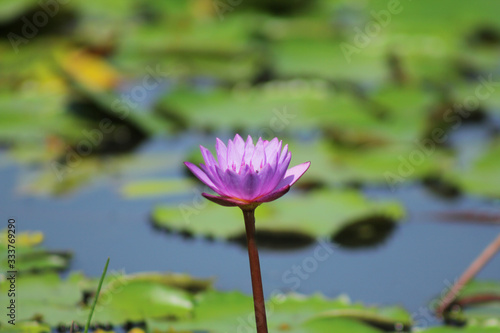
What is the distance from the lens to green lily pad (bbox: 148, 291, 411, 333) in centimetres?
122

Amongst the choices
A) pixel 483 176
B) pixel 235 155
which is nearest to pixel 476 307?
pixel 483 176

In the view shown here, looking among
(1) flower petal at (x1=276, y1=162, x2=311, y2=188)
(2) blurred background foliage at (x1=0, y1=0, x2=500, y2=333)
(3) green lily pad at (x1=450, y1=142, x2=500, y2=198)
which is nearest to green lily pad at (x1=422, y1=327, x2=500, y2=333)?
(2) blurred background foliage at (x1=0, y1=0, x2=500, y2=333)

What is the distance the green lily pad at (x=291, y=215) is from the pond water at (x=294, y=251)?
0.03 meters

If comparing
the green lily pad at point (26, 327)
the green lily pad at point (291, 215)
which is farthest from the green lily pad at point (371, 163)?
the green lily pad at point (26, 327)

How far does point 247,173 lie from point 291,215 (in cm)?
91

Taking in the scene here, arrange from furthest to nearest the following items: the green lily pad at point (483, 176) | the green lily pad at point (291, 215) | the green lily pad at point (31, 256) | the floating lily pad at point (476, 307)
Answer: the green lily pad at point (483, 176), the green lily pad at point (291, 215), the green lily pad at point (31, 256), the floating lily pad at point (476, 307)

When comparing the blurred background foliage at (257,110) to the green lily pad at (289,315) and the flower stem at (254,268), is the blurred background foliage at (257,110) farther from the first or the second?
the flower stem at (254,268)

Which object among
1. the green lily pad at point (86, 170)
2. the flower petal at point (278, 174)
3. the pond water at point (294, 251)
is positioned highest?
the green lily pad at point (86, 170)

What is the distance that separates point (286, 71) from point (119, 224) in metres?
1.20

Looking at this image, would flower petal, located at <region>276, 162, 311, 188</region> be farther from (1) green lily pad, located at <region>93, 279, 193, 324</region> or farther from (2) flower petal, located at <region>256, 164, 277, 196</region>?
(1) green lily pad, located at <region>93, 279, 193, 324</region>

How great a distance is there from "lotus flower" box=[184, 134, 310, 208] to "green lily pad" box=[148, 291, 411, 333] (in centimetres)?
45

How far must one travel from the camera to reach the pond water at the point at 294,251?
1.47 metres

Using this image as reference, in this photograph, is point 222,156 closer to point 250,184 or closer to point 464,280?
point 250,184

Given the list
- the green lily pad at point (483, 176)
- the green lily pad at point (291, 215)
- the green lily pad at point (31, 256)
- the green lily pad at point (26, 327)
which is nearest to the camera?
the green lily pad at point (26, 327)
